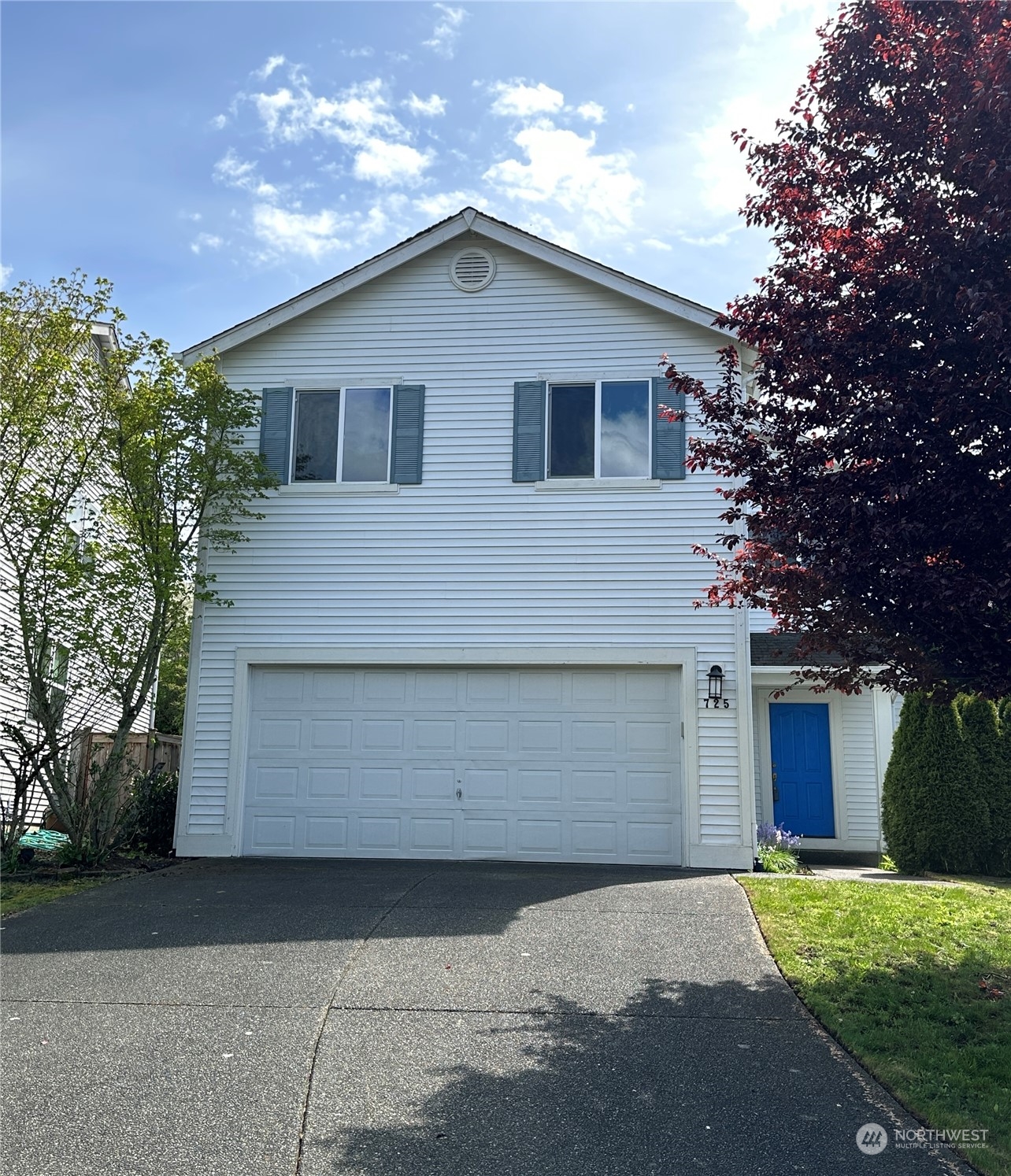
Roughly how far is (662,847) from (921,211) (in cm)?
702

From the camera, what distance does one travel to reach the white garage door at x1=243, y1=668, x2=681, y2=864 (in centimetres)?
1113

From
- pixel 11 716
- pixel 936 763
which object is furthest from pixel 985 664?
pixel 11 716

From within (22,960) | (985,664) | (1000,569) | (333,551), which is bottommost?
(22,960)

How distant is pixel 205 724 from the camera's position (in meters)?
11.8

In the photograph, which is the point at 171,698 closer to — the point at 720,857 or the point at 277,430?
the point at 277,430

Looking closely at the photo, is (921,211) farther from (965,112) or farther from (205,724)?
(205,724)

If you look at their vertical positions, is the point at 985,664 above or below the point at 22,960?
above

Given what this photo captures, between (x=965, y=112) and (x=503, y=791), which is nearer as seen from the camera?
(x=965, y=112)

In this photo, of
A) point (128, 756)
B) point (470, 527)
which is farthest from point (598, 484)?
point (128, 756)

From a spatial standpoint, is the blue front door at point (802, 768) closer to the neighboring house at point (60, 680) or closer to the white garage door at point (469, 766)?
the white garage door at point (469, 766)

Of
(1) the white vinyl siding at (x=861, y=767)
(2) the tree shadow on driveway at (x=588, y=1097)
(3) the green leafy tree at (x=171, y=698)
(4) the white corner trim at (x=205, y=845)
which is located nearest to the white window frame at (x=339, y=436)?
(4) the white corner trim at (x=205, y=845)

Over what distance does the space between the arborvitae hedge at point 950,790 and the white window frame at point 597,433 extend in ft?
13.3

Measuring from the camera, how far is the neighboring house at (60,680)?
11.2 m

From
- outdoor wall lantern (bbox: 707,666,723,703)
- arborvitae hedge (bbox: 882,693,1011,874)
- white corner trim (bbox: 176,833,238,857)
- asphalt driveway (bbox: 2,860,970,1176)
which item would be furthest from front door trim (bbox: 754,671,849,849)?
white corner trim (bbox: 176,833,238,857)
